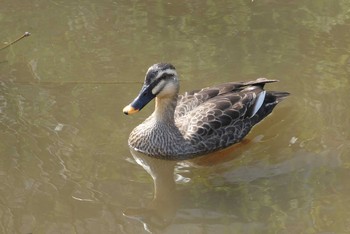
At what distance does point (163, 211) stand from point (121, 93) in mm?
2355

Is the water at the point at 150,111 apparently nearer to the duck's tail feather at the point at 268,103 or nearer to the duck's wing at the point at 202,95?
the duck's tail feather at the point at 268,103

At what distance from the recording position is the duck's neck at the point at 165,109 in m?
7.93

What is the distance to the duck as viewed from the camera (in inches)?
305

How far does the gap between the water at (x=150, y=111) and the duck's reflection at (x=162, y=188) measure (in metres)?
0.02

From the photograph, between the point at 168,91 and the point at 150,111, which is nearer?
the point at 168,91

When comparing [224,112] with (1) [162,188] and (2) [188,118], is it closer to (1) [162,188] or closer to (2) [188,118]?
(2) [188,118]

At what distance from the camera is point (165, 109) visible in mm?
7949

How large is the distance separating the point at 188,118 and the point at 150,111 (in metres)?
0.72

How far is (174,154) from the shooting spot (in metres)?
7.88

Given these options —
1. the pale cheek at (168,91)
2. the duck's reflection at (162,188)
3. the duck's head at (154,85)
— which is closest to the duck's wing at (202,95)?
the pale cheek at (168,91)

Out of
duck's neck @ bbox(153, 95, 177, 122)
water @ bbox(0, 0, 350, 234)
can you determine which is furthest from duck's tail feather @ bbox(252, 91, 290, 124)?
duck's neck @ bbox(153, 95, 177, 122)

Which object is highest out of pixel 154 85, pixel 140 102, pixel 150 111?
pixel 154 85

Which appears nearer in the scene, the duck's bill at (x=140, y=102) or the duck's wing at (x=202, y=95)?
the duck's bill at (x=140, y=102)


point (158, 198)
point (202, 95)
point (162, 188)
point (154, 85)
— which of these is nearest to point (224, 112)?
point (202, 95)
